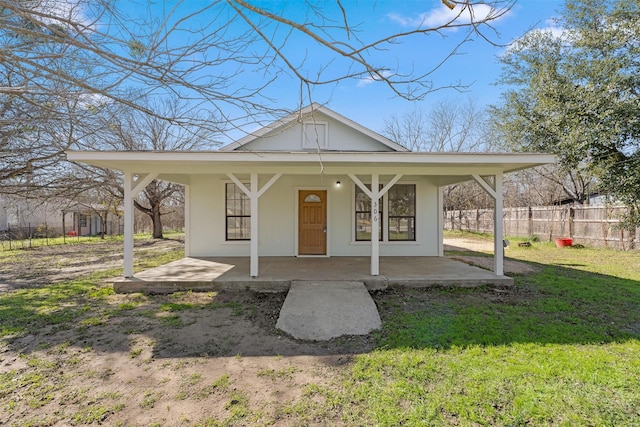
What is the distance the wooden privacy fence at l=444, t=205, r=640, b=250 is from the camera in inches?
443

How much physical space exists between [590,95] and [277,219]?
35.8 ft

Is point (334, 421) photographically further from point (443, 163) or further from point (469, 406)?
point (443, 163)

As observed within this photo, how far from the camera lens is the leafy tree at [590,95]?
33.2 feet

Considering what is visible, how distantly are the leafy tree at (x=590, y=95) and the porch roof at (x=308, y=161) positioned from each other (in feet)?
17.5

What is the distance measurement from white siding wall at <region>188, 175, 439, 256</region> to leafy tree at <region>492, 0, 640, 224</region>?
7014 mm

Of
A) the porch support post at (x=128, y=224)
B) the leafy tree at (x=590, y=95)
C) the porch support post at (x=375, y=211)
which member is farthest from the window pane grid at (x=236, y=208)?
the leafy tree at (x=590, y=95)

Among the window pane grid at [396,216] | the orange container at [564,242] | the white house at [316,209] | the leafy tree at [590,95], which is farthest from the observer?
the orange container at [564,242]

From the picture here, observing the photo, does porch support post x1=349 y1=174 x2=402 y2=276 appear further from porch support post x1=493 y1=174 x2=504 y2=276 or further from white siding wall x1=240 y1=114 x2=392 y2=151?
white siding wall x1=240 y1=114 x2=392 y2=151

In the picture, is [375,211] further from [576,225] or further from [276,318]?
[576,225]

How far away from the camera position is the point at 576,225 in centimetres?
1292

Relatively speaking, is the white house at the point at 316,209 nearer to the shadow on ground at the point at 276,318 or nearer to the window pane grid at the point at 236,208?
the window pane grid at the point at 236,208

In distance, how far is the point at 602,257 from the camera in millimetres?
10203

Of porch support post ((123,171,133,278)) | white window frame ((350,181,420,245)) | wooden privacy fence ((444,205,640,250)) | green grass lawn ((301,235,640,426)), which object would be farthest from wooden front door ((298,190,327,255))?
wooden privacy fence ((444,205,640,250))

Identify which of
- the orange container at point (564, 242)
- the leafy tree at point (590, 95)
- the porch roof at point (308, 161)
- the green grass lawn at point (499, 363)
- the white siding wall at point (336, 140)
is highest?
the leafy tree at point (590, 95)
